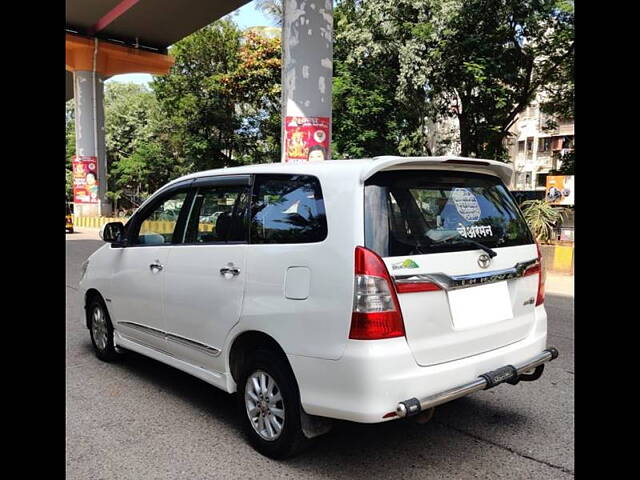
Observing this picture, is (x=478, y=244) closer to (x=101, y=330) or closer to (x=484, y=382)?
(x=484, y=382)

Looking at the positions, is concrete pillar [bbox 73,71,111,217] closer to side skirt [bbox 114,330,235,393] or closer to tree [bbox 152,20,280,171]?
tree [bbox 152,20,280,171]

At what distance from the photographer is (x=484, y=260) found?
118 inches

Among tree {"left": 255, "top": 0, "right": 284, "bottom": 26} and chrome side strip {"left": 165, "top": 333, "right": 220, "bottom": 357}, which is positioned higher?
tree {"left": 255, "top": 0, "right": 284, "bottom": 26}

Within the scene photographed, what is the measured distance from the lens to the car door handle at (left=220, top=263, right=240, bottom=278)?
3.29m

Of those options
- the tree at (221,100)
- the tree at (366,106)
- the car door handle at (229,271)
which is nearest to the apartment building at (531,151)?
the tree at (221,100)

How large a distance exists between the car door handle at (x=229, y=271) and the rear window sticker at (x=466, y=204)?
53.1 inches

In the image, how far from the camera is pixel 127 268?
444cm

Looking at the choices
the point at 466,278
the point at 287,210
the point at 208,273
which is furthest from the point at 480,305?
the point at 208,273

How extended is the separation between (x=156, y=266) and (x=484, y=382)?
96.9 inches

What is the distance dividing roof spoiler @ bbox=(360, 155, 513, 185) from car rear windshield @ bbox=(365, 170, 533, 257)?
37mm

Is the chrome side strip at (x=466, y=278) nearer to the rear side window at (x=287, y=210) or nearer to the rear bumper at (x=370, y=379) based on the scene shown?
the rear bumper at (x=370, y=379)

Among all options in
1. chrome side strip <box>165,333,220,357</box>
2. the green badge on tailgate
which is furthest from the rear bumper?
chrome side strip <box>165,333,220,357</box>
